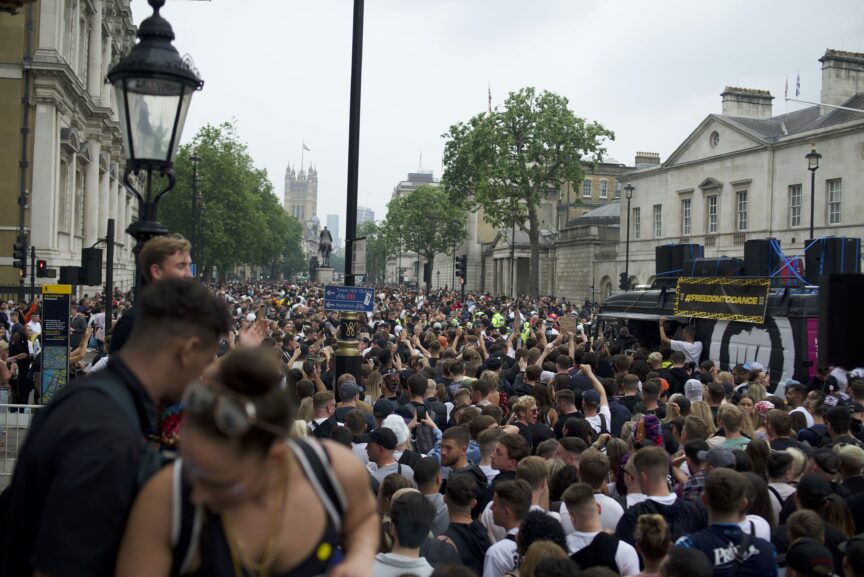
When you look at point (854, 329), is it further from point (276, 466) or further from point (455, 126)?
point (455, 126)

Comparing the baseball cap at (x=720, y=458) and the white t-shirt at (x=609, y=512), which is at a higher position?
the baseball cap at (x=720, y=458)

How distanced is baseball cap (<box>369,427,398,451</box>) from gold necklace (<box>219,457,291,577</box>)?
4.25 metres

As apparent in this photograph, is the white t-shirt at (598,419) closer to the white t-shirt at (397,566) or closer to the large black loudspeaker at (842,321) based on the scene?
the large black loudspeaker at (842,321)

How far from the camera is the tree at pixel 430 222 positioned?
79406 mm

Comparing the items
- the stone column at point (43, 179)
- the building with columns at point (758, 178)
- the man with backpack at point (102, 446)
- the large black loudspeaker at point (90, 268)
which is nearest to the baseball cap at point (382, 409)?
the man with backpack at point (102, 446)

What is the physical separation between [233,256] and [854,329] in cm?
6425

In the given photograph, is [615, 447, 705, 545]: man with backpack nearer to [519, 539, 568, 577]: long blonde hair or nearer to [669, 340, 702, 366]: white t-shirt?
[519, 539, 568, 577]: long blonde hair

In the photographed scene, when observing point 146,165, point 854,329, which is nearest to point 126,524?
point 146,165

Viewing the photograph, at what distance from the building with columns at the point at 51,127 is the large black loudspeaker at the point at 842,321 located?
103ft

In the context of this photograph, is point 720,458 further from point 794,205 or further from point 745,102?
point 745,102

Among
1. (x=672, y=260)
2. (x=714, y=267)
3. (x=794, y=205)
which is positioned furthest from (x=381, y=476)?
(x=794, y=205)

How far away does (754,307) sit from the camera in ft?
51.5

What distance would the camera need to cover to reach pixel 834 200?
35.0 m

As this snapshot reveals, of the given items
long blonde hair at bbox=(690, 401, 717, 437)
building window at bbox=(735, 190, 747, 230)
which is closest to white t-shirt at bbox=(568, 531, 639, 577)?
long blonde hair at bbox=(690, 401, 717, 437)
